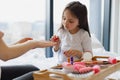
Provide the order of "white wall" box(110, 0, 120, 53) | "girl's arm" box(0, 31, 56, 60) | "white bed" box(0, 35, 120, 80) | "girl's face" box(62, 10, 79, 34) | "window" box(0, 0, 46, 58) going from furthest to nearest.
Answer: "white wall" box(110, 0, 120, 53), "window" box(0, 0, 46, 58), "white bed" box(0, 35, 120, 80), "girl's face" box(62, 10, 79, 34), "girl's arm" box(0, 31, 56, 60)

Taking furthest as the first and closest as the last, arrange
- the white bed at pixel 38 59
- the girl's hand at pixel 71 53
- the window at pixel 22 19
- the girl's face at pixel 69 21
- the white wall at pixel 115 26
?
the white wall at pixel 115 26 → the window at pixel 22 19 → the white bed at pixel 38 59 → the girl's face at pixel 69 21 → the girl's hand at pixel 71 53

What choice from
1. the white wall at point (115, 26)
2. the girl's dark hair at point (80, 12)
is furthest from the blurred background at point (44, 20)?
the girl's dark hair at point (80, 12)

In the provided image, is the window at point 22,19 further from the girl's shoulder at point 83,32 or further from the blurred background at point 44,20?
the girl's shoulder at point 83,32

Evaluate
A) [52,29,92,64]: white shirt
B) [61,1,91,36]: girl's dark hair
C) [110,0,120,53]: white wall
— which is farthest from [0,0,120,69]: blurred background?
[61,1,91,36]: girl's dark hair

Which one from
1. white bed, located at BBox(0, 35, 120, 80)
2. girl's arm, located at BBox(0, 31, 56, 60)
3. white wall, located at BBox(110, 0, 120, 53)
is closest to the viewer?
girl's arm, located at BBox(0, 31, 56, 60)

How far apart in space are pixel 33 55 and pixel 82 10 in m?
0.80

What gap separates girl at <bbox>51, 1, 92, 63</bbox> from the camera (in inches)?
54.9

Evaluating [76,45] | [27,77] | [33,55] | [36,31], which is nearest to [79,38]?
[76,45]

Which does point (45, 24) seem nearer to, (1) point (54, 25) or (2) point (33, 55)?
(1) point (54, 25)

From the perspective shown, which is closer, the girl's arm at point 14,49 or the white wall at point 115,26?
the girl's arm at point 14,49

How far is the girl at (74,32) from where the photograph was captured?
139 centimetres

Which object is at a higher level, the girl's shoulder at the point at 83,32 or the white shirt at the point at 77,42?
the girl's shoulder at the point at 83,32

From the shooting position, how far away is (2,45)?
3.46 feet

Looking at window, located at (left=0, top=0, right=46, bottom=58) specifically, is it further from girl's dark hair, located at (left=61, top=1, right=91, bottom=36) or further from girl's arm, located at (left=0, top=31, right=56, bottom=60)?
girl's arm, located at (left=0, top=31, right=56, bottom=60)
